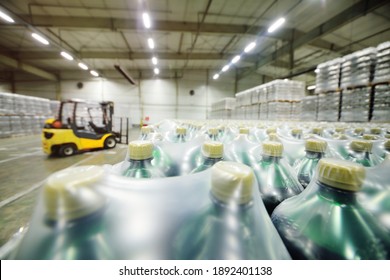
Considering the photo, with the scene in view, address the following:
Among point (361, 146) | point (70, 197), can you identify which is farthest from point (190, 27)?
point (70, 197)

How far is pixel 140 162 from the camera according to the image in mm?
761

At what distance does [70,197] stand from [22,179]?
469cm

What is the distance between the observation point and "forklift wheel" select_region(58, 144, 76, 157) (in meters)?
5.64

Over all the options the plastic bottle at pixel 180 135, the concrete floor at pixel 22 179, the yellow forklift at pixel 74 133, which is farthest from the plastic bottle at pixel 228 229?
the yellow forklift at pixel 74 133

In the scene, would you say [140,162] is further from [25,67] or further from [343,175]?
[25,67]

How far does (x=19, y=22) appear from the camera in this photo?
7250mm

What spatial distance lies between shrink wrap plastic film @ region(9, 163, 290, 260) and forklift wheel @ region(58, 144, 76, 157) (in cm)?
660

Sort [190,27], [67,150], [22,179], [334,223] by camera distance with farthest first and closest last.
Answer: [190,27] → [67,150] → [22,179] → [334,223]

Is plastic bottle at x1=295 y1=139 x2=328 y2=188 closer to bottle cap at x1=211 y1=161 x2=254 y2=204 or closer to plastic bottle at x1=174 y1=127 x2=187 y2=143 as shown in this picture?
bottle cap at x1=211 y1=161 x2=254 y2=204

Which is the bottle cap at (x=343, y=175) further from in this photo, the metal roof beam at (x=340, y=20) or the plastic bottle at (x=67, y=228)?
the metal roof beam at (x=340, y=20)

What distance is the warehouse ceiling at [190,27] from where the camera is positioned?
7.71 metres

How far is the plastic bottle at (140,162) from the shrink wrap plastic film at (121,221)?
338mm
